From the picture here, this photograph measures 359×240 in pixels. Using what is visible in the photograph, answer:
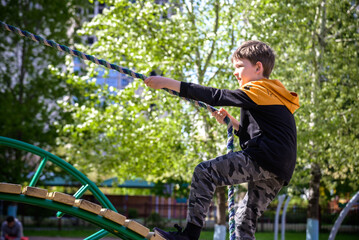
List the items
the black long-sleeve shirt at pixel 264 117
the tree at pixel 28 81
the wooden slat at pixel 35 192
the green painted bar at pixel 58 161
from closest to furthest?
the black long-sleeve shirt at pixel 264 117 → the wooden slat at pixel 35 192 → the green painted bar at pixel 58 161 → the tree at pixel 28 81

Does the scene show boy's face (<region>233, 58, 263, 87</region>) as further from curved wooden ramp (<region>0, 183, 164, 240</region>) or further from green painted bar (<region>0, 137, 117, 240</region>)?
green painted bar (<region>0, 137, 117, 240</region>)

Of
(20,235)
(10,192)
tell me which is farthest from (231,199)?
(20,235)

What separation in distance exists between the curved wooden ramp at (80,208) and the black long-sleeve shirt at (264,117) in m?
0.87

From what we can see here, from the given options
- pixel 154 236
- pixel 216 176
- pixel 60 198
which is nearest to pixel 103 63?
pixel 60 198

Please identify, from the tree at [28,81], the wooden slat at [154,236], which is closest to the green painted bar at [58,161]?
the wooden slat at [154,236]

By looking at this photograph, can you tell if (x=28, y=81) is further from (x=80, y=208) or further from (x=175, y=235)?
(x=175, y=235)

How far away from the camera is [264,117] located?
307cm

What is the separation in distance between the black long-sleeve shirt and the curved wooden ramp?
0.87m

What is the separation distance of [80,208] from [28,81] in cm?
1830

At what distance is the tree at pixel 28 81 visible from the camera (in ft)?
62.5

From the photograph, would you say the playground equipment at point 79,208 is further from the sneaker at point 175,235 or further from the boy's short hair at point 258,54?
the boy's short hair at point 258,54

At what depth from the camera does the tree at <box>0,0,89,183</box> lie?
19.0m

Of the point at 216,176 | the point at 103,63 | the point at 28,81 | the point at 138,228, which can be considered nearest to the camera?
the point at 216,176

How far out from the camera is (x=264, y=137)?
9.95ft
